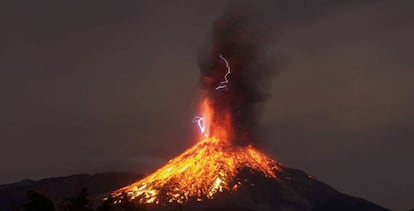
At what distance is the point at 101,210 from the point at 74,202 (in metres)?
1.95

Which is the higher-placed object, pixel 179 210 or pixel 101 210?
pixel 179 210

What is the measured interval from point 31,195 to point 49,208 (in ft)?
3.88

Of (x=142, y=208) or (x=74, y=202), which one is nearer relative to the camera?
(x=74, y=202)

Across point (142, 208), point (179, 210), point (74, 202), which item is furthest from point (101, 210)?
point (179, 210)

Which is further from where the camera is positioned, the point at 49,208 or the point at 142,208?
the point at 142,208

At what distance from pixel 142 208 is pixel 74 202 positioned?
7.48 meters

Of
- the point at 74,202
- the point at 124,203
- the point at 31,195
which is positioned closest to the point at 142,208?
the point at 124,203

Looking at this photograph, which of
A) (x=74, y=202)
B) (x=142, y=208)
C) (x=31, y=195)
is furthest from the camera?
(x=142, y=208)

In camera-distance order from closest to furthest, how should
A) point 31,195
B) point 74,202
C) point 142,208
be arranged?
1. point 31,195
2. point 74,202
3. point 142,208

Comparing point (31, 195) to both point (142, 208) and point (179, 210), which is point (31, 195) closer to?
point (142, 208)

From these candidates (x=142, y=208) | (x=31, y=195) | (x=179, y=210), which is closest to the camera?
(x=31, y=195)

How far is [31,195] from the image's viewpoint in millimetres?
42344

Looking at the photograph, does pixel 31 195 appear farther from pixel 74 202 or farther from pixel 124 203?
pixel 124 203

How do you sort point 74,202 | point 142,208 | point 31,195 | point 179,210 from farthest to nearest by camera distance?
point 179,210
point 142,208
point 74,202
point 31,195
